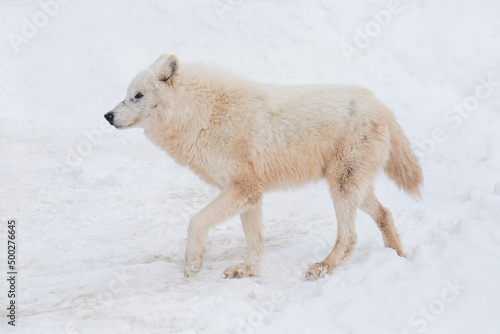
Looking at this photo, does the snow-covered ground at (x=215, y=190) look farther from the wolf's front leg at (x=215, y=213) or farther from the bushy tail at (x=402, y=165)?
the bushy tail at (x=402, y=165)

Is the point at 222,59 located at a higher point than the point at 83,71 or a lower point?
lower

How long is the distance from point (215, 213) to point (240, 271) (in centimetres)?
70

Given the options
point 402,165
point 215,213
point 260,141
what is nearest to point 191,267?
point 215,213

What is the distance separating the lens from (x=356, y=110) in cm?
609

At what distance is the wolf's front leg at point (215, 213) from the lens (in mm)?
5793

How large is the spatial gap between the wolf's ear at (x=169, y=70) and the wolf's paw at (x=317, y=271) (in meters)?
2.68

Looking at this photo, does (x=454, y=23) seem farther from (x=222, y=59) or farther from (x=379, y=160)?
(x=379, y=160)

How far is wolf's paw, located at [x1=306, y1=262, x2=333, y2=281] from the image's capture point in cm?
573

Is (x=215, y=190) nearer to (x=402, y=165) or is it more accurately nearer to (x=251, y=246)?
(x=251, y=246)

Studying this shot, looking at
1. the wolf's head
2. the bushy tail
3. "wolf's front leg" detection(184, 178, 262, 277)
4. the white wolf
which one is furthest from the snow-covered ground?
the wolf's head

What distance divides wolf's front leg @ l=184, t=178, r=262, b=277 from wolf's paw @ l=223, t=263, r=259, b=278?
35cm

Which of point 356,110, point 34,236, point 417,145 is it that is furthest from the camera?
point 417,145

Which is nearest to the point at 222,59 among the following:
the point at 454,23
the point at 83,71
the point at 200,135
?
the point at 83,71

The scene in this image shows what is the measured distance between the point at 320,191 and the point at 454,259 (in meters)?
3.90
